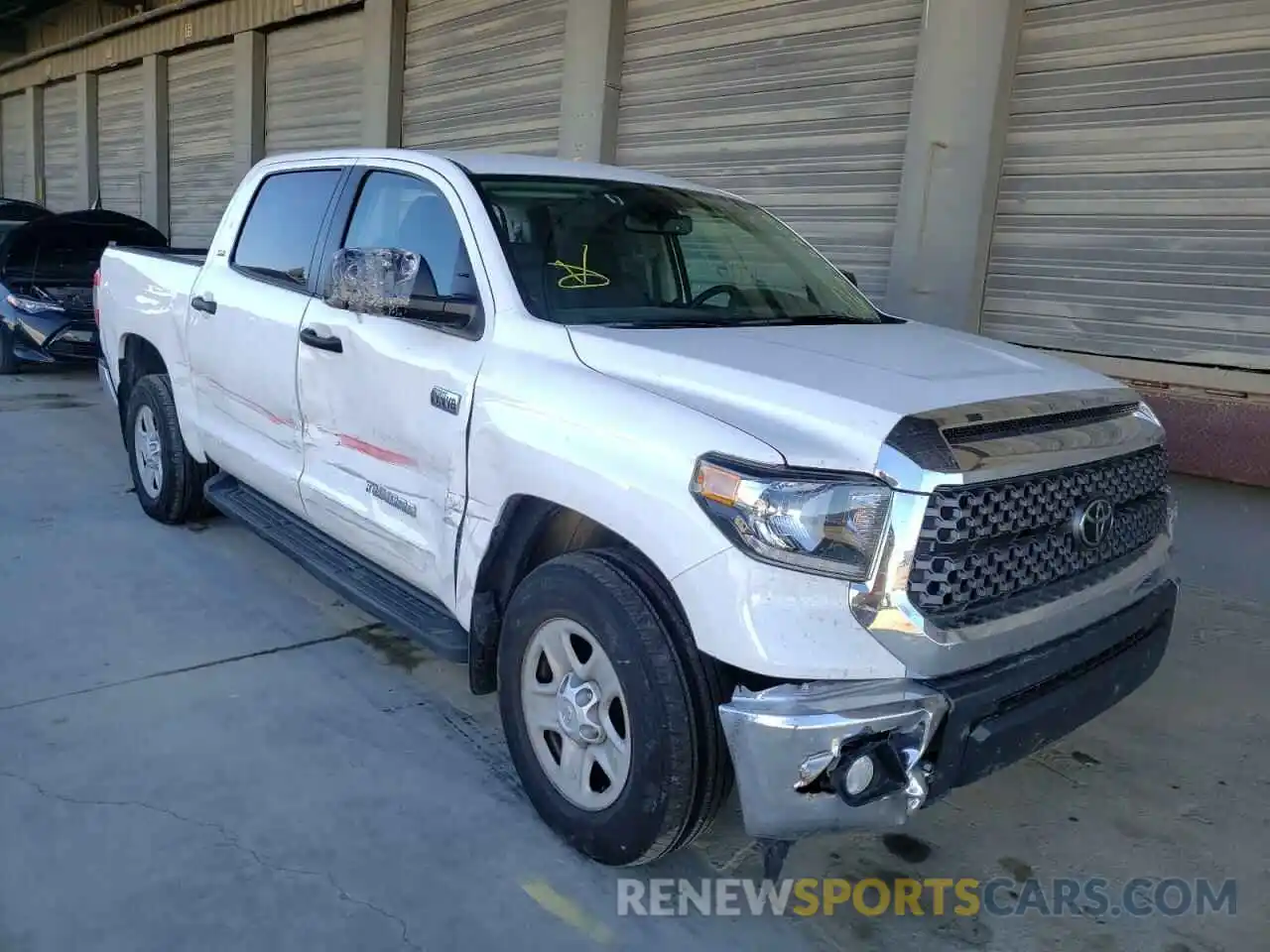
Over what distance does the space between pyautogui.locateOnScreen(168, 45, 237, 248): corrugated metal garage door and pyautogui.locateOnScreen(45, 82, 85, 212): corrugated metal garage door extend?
4.51 meters

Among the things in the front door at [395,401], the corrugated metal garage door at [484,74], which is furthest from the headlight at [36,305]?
the front door at [395,401]

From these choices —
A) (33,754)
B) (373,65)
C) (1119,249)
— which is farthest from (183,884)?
(373,65)

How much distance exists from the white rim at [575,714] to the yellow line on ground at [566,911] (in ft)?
0.78

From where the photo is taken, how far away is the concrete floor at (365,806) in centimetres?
276

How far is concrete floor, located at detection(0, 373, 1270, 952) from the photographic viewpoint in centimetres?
276

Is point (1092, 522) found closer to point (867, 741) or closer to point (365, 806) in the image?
point (867, 741)

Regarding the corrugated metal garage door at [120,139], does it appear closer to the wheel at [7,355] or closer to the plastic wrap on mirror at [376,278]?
the wheel at [7,355]

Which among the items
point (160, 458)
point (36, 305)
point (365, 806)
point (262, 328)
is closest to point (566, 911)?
point (365, 806)

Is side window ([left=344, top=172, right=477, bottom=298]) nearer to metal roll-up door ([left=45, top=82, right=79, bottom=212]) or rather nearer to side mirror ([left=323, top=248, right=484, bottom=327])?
side mirror ([left=323, top=248, right=484, bottom=327])

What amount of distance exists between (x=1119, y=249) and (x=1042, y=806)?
3748 millimetres

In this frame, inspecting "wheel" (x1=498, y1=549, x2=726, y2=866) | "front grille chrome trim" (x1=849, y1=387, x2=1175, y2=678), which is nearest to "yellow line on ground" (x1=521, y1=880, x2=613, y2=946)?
"wheel" (x1=498, y1=549, x2=726, y2=866)

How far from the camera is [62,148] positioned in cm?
2183

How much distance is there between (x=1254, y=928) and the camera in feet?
9.62

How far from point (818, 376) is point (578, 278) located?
1.08m
